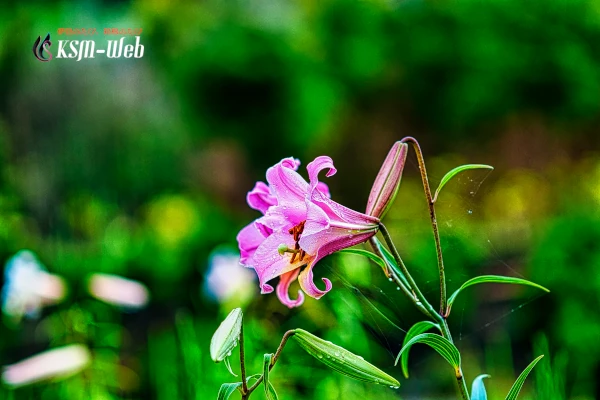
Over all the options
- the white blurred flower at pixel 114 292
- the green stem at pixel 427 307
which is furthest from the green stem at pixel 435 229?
the white blurred flower at pixel 114 292

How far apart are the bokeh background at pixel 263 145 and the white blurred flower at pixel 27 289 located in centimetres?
3

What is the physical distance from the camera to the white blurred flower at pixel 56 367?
0.89 meters

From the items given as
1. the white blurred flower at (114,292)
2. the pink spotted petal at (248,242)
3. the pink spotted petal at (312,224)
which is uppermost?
the pink spotted petal at (312,224)

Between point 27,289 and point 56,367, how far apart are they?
36 centimetres

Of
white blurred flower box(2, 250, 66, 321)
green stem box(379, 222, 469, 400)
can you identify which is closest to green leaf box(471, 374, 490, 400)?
green stem box(379, 222, 469, 400)

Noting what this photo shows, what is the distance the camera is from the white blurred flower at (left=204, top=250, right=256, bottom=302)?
0.95m

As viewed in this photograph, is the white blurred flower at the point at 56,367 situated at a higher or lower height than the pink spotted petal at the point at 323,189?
lower

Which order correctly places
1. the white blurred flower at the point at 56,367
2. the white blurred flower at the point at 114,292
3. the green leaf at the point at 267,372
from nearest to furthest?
the green leaf at the point at 267,372
the white blurred flower at the point at 56,367
the white blurred flower at the point at 114,292

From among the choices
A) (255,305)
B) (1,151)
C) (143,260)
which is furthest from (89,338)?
(1,151)

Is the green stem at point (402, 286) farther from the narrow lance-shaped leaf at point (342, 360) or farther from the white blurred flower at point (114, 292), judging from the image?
the white blurred flower at point (114, 292)

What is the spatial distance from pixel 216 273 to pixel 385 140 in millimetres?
1669

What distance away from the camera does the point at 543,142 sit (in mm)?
2379

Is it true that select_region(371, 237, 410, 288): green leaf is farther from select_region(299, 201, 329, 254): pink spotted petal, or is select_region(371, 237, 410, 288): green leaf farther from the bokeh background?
the bokeh background

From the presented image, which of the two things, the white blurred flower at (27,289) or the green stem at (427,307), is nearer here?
the green stem at (427,307)
